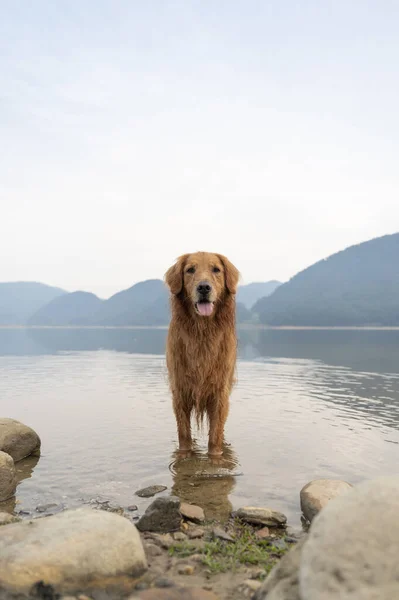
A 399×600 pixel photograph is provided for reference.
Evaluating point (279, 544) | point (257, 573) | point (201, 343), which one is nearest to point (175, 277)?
point (201, 343)

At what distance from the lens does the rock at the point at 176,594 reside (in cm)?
345

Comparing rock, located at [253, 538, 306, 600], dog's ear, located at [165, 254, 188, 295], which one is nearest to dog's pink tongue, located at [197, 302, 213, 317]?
dog's ear, located at [165, 254, 188, 295]

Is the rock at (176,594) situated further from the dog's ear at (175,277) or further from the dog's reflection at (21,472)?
the dog's ear at (175,277)

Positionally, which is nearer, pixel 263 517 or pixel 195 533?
pixel 195 533

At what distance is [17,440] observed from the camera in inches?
337

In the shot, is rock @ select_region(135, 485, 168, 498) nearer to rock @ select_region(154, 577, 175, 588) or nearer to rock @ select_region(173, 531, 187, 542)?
rock @ select_region(173, 531, 187, 542)

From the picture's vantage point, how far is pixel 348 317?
580 ft

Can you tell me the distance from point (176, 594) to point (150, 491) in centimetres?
329

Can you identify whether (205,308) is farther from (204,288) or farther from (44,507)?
(44,507)

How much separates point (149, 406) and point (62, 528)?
33.7ft

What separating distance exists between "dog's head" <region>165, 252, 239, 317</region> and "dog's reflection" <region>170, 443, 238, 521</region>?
258 centimetres

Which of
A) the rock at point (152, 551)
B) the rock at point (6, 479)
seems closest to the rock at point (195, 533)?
the rock at point (152, 551)

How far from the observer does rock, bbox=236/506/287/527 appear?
5535 mm

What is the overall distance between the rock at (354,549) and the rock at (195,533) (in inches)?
89.2
